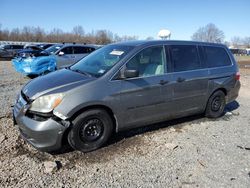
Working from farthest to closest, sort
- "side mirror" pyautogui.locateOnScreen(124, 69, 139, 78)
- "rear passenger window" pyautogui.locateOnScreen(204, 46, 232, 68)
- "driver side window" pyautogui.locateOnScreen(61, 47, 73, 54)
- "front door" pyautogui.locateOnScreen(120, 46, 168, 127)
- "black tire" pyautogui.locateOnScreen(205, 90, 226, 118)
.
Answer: "driver side window" pyautogui.locateOnScreen(61, 47, 73, 54)
"black tire" pyautogui.locateOnScreen(205, 90, 226, 118)
"rear passenger window" pyautogui.locateOnScreen(204, 46, 232, 68)
"front door" pyautogui.locateOnScreen(120, 46, 168, 127)
"side mirror" pyautogui.locateOnScreen(124, 69, 139, 78)

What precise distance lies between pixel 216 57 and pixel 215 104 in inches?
43.3

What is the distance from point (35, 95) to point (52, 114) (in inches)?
16.2

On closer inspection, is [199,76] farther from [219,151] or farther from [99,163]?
[99,163]

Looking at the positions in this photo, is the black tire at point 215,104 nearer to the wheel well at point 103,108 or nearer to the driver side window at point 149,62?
the driver side window at point 149,62

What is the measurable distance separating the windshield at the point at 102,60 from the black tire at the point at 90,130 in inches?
27.4

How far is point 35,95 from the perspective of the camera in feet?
12.0

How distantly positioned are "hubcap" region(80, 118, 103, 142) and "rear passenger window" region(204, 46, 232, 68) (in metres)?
2.93

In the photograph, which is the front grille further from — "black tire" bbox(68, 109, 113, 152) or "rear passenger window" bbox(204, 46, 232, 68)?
"rear passenger window" bbox(204, 46, 232, 68)

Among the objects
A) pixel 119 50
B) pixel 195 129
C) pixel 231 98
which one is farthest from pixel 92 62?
pixel 231 98

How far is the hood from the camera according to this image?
370 cm

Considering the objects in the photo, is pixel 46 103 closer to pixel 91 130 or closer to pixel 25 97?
pixel 25 97

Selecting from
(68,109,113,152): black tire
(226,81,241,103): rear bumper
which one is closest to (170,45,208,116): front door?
(226,81,241,103): rear bumper

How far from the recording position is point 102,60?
458 cm

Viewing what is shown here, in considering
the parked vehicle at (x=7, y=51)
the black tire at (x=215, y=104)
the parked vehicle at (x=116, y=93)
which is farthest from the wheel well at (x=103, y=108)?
the parked vehicle at (x=7, y=51)
